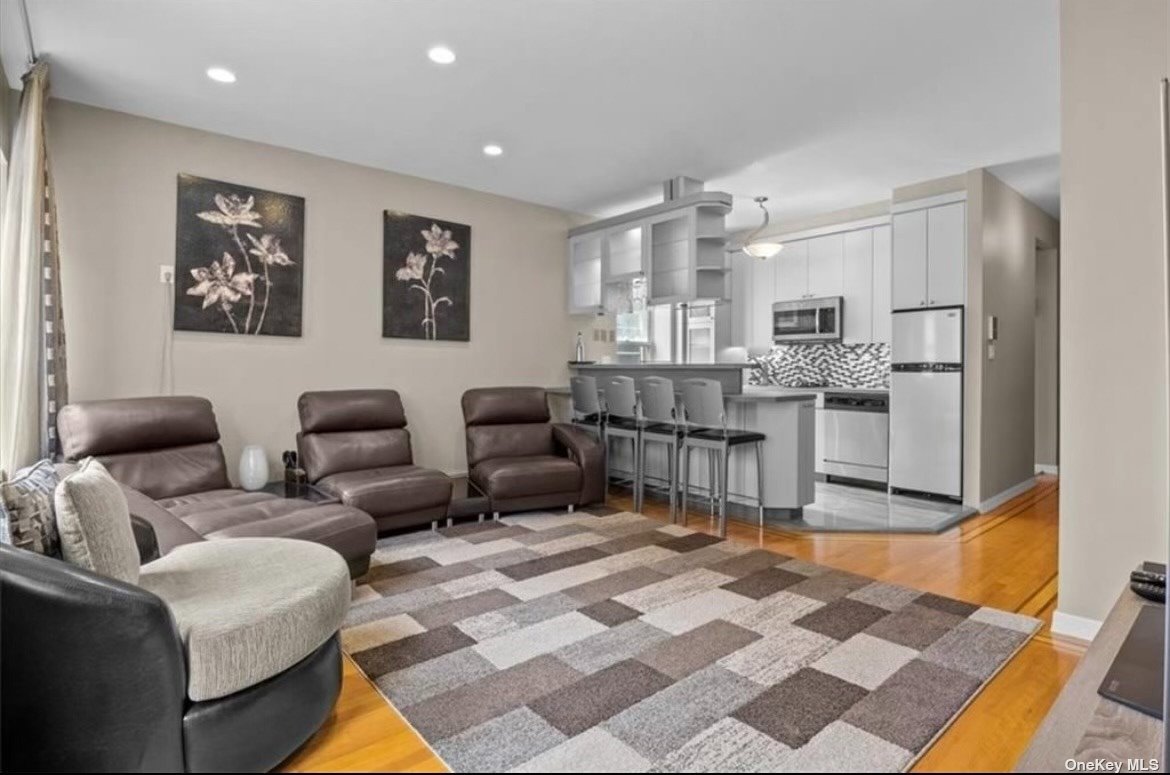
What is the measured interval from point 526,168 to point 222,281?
2214 mm

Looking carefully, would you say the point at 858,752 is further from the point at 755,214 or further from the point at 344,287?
the point at 755,214

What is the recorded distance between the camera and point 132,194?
11.8 ft

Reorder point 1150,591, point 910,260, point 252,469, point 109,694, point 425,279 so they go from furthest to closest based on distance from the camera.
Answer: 1. point 910,260
2. point 425,279
3. point 252,469
4. point 1150,591
5. point 109,694

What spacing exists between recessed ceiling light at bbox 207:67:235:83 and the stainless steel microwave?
16.0 ft

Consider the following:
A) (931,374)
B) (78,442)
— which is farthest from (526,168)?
(931,374)

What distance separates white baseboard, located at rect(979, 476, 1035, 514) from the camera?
4531mm

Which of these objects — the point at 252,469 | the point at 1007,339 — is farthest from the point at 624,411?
the point at 1007,339

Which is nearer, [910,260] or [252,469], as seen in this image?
[252,469]

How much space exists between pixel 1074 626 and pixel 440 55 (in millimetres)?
3658

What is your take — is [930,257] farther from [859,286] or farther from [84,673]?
[84,673]

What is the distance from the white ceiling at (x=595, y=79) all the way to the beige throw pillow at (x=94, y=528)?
6.78 ft

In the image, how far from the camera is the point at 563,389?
552cm

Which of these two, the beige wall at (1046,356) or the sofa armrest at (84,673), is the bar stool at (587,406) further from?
the beige wall at (1046,356)

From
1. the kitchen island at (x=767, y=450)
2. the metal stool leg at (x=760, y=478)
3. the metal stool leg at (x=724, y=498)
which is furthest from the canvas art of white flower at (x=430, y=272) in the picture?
the metal stool leg at (x=760, y=478)
